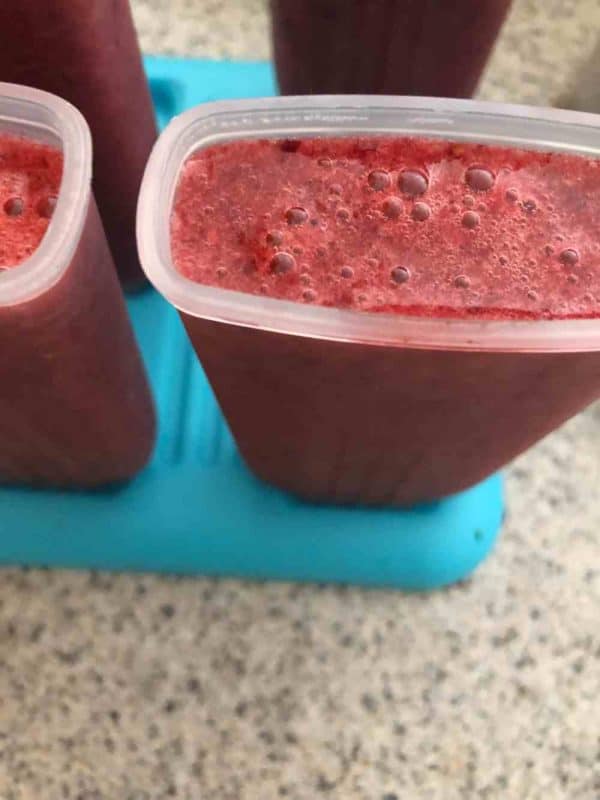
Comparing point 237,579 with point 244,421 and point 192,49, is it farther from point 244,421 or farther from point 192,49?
point 192,49

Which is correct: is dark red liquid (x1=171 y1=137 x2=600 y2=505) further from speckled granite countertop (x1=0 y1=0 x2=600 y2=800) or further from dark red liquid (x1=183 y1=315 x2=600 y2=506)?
speckled granite countertop (x1=0 y1=0 x2=600 y2=800)

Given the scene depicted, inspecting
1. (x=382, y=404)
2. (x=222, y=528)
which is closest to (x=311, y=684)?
(x=222, y=528)

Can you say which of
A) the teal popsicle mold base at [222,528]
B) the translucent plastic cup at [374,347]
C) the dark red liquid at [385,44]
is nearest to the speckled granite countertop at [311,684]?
the teal popsicle mold base at [222,528]

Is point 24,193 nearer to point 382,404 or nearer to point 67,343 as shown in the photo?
point 67,343

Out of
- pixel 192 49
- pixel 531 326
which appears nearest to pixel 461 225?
pixel 531 326

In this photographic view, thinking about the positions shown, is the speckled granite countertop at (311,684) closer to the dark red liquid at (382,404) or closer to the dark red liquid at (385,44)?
the dark red liquid at (382,404)

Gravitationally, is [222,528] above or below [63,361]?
below
